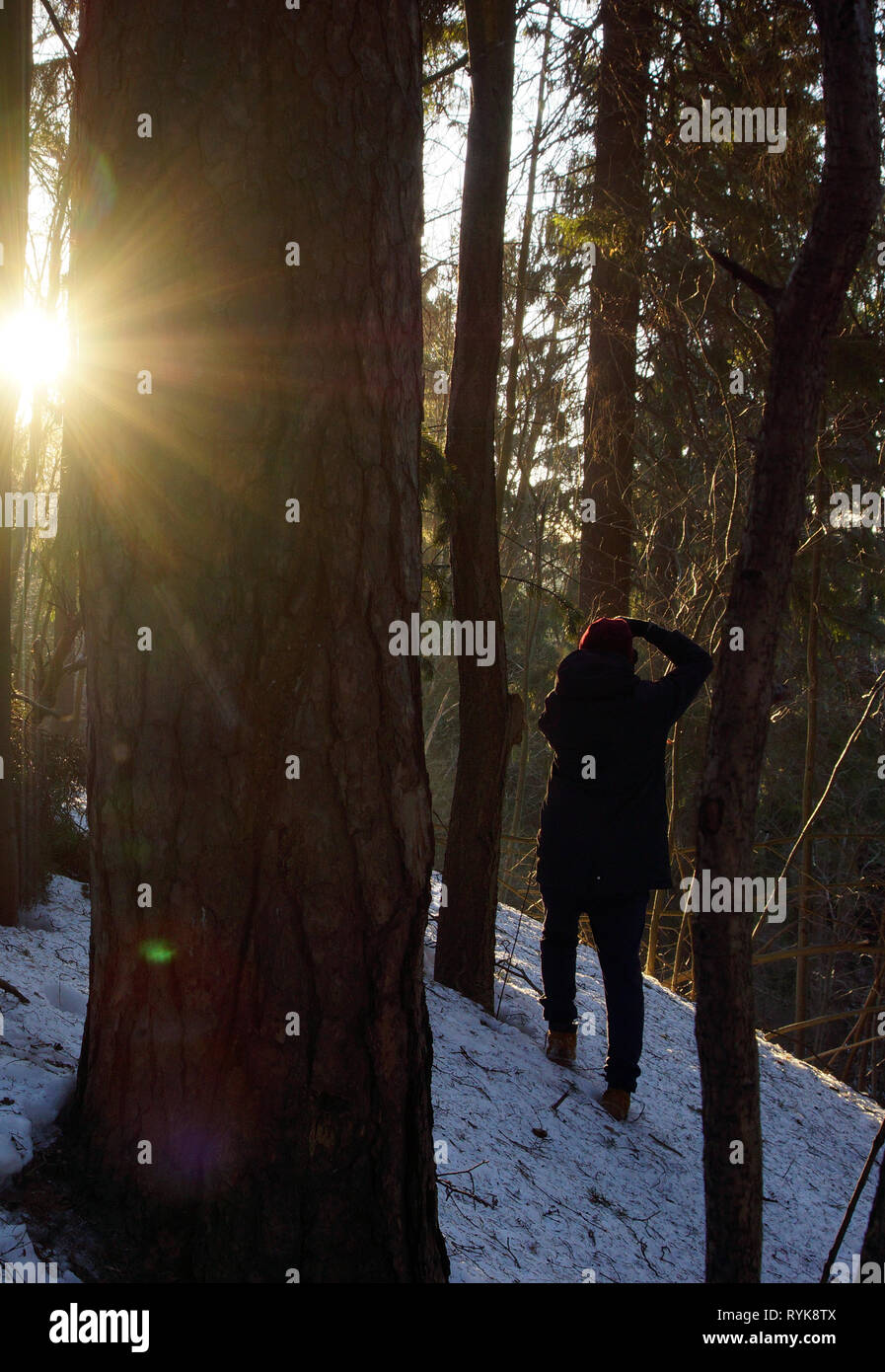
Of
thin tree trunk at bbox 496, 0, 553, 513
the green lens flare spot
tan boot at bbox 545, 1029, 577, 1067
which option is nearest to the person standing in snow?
tan boot at bbox 545, 1029, 577, 1067

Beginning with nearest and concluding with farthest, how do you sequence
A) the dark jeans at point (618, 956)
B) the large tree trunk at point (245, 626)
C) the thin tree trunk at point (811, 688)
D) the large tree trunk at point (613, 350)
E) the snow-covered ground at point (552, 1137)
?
the large tree trunk at point (245, 626), the snow-covered ground at point (552, 1137), the dark jeans at point (618, 956), the large tree trunk at point (613, 350), the thin tree trunk at point (811, 688)

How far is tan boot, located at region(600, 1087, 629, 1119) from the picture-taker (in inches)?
169

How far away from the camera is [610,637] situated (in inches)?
168

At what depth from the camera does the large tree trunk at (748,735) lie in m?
2.25

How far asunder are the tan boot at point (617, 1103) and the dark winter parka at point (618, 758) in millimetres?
934

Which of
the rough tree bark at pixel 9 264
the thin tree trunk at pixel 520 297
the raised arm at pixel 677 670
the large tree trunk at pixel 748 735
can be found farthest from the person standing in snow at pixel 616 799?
the thin tree trunk at pixel 520 297

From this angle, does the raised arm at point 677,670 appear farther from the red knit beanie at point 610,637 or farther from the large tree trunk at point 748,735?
the large tree trunk at point 748,735

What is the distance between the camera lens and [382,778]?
1.91 meters

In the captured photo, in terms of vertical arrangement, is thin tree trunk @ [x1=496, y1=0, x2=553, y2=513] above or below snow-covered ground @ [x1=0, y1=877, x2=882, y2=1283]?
above

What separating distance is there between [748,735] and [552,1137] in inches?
91.6

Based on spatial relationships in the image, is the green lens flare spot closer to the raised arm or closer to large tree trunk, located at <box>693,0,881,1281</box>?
large tree trunk, located at <box>693,0,881,1281</box>

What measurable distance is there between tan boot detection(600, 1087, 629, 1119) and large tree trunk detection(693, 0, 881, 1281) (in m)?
2.05

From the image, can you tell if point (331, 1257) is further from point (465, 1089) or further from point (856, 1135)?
point (856, 1135)
